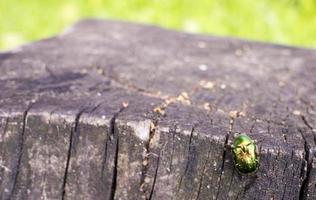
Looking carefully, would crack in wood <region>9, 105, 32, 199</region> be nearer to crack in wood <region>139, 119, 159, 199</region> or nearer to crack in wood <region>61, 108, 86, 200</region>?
crack in wood <region>61, 108, 86, 200</region>

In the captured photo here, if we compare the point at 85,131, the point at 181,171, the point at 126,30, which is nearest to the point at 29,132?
the point at 85,131

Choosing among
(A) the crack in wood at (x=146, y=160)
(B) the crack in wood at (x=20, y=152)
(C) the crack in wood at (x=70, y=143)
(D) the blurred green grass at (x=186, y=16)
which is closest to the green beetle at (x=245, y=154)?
(A) the crack in wood at (x=146, y=160)

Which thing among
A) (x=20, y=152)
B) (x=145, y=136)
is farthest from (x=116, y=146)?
(x=20, y=152)

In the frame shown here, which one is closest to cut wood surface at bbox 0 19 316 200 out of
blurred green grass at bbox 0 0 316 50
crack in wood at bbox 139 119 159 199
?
crack in wood at bbox 139 119 159 199

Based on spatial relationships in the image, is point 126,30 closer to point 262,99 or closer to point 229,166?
point 262,99

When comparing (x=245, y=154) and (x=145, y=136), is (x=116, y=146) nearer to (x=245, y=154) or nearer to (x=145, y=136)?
(x=145, y=136)
